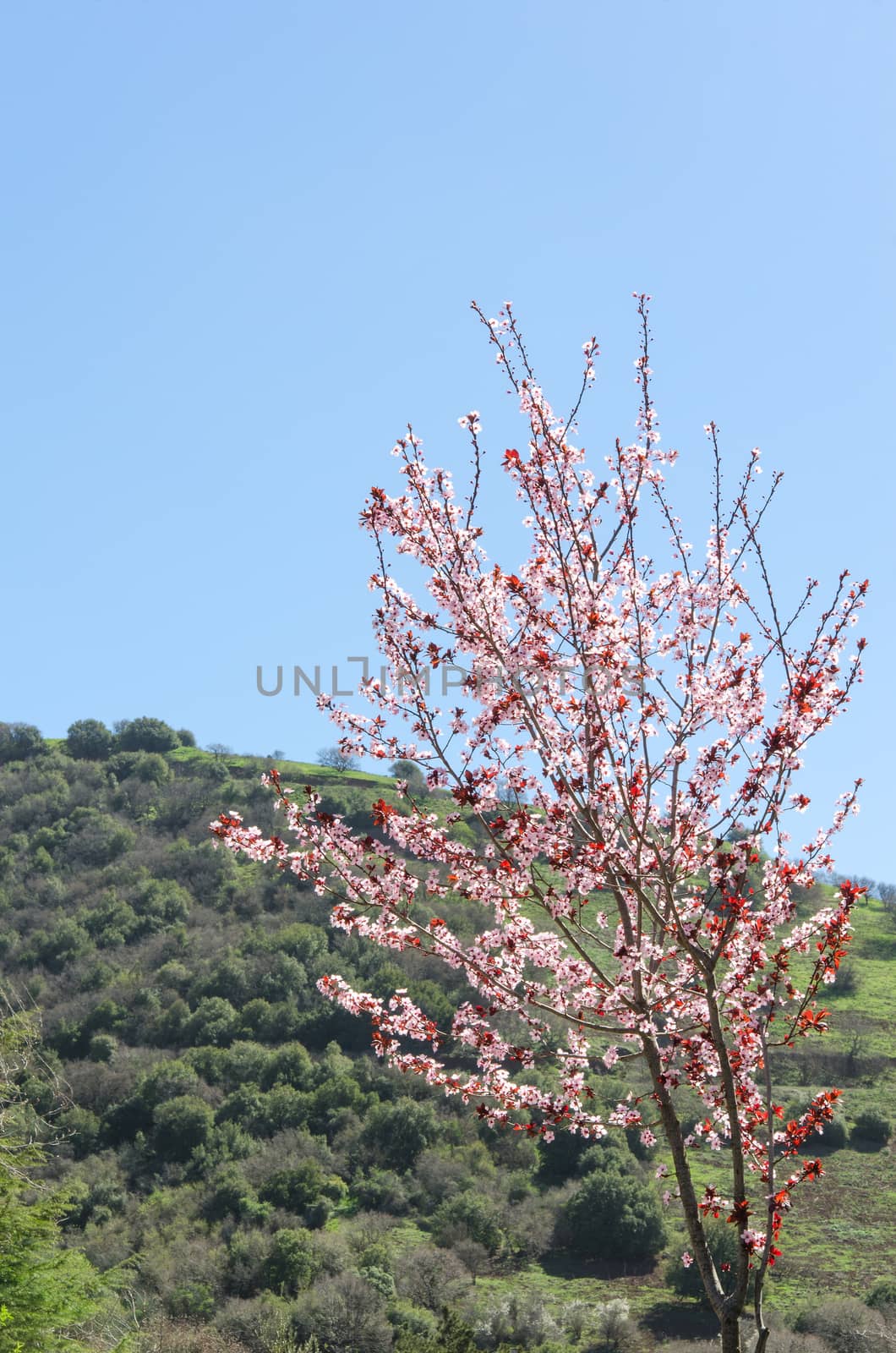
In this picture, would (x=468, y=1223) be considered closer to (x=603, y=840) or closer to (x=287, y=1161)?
(x=287, y=1161)

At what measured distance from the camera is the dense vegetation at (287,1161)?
23.7 meters

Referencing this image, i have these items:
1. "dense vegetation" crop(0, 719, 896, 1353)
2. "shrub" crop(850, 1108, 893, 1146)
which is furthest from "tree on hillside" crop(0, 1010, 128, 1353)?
"shrub" crop(850, 1108, 893, 1146)

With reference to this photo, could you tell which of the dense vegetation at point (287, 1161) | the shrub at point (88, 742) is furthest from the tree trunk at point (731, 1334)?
the shrub at point (88, 742)

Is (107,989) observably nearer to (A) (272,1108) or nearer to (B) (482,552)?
(A) (272,1108)

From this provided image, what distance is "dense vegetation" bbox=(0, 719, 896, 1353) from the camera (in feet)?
77.9

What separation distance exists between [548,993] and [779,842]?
5.73ft

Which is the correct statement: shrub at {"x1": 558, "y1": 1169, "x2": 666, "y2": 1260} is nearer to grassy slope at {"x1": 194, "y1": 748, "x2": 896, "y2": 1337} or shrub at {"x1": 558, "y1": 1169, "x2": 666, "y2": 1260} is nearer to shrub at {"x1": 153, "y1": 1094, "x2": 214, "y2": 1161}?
grassy slope at {"x1": 194, "y1": 748, "x2": 896, "y2": 1337}

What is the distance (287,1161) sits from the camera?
34625 mm

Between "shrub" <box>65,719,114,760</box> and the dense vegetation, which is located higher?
"shrub" <box>65,719,114,760</box>

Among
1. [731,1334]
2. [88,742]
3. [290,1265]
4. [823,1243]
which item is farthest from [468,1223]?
[88,742]

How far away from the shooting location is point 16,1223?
35.1 feet

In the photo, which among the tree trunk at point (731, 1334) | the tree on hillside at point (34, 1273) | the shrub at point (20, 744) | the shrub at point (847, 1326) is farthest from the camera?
the shrub at point (20, 744)

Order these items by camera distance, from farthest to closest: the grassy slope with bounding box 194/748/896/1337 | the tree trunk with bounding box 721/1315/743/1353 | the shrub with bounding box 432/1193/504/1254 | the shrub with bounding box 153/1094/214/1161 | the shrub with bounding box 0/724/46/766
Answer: the shrub with bounding box 0/724/46/766 → the shrub with bounding box 153/1094/214/1161 → the shrub with bounding box 432/1193/504/1254 → the grassy slope with bounding box 194/748/896/1337 → the tree trunk with bounding box 721/1315/743/1353

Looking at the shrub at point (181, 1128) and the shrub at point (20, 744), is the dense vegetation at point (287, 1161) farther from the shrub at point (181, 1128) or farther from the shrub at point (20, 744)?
the shrub at point (20, 744)
